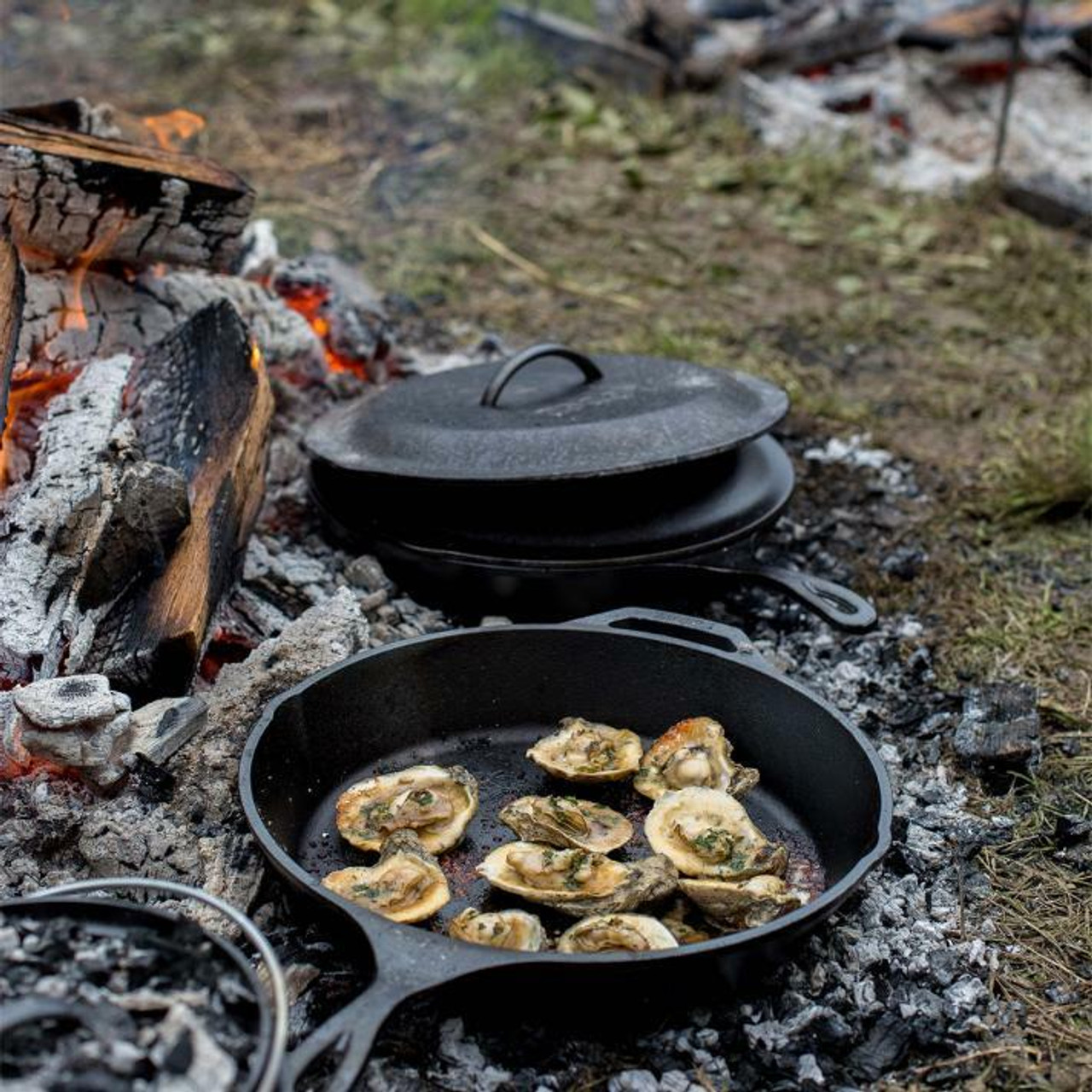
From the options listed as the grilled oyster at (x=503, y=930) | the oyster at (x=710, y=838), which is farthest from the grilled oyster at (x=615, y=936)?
the oyster at (x=710, y=838)

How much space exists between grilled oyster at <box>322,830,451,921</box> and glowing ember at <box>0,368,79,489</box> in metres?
1.26

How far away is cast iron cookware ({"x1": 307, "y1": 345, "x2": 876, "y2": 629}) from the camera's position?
273cm

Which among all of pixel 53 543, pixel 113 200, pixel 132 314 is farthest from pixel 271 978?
pixel 132 314

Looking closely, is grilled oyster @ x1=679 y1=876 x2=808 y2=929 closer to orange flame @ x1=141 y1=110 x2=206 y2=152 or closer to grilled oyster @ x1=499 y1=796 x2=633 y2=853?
grilled oyster @ x1=499 y1=796 x2=633 y2=853

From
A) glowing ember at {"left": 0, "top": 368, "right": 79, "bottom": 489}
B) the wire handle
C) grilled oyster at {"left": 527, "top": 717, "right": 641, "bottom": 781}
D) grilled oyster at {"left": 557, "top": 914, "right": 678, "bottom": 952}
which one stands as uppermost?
the wire handle

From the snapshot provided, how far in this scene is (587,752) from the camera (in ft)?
7.73

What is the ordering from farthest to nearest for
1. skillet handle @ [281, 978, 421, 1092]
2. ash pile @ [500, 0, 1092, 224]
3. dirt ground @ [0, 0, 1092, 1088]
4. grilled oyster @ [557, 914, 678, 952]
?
ash pile @ [500, 0, 1092, 224], dirt ground @ [0, 0, 1092, 1088], grilled oyster @ [557, 914, 678, 952], skillet handle @ [281, 978, 421, 1092]

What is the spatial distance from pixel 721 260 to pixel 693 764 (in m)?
3.69

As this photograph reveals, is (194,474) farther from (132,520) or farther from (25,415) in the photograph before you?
(25,415)

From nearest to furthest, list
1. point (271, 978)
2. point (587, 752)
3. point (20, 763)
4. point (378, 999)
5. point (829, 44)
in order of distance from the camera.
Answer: point (271, 978), point (378, 999), point (20, 763), point (587, 752), point (829, 44)

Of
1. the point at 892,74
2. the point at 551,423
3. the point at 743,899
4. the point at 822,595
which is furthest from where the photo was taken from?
the point at 892,74

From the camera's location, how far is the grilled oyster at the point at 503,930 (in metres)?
1.88

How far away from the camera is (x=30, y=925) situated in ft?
4.98

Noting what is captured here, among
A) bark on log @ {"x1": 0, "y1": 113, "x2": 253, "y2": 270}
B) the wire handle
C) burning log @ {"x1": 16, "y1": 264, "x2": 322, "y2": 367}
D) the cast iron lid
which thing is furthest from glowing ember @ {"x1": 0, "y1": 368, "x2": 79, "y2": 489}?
the wire handle
